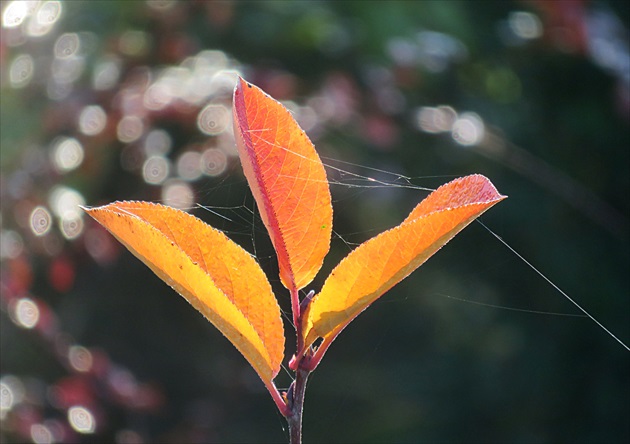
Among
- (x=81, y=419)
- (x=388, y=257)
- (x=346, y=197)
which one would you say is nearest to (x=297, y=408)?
(x=388, y=257)

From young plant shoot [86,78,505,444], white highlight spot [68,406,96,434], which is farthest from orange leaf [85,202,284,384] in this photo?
white highlight spot [68,406,96,434]

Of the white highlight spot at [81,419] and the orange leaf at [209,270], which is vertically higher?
the orange leaf at [209,270]

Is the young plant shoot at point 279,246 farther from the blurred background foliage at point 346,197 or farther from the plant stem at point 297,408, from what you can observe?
the blurred background foliage at point 346,197

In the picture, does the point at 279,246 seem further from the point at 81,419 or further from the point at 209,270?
the point at 81,419

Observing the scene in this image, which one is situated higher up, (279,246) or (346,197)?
(279,246)

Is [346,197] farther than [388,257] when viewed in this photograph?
Yes

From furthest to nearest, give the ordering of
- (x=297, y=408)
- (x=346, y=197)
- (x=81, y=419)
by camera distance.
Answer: (x=346, y=197) → (x=81, y=419) → (x=297, y=408)

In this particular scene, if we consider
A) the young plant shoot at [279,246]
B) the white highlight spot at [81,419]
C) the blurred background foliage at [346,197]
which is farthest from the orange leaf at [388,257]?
the white highlight spot at [81,419]

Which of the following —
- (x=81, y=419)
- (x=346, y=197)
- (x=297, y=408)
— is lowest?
(x=81, y=419)
